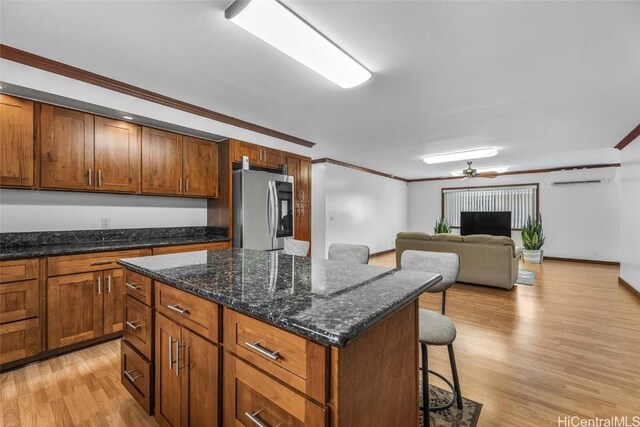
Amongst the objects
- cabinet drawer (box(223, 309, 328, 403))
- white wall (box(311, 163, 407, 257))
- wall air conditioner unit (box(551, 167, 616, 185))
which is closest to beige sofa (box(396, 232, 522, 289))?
white wall (box(311, 163, 407, 257))

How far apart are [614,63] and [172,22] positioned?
10.8 feet

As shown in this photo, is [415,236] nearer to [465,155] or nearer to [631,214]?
[465,155]

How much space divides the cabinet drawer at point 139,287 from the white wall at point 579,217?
345 inches

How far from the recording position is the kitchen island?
0.79 m

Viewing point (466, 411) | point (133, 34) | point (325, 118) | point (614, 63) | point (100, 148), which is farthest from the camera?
point (325, 118)

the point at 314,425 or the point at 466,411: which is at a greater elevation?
the point at 314,425

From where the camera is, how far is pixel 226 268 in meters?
1.56

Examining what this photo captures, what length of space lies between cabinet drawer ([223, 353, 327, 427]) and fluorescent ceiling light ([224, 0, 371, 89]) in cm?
178

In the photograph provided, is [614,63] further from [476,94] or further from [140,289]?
[140,289]

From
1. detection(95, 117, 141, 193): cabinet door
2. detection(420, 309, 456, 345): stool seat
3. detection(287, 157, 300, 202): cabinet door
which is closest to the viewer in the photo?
detection(420, 309, 456, 345): stool seat

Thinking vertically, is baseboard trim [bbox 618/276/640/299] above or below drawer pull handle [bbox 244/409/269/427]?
below

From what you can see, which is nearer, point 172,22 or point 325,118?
point 172,22

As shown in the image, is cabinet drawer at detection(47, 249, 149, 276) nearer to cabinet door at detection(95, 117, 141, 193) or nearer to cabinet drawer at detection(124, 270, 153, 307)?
cabinet door at detection(95, 117, 141, 193)

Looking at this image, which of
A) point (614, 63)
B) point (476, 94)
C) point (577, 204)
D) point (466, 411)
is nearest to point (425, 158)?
point (476, 94)
